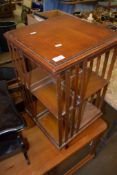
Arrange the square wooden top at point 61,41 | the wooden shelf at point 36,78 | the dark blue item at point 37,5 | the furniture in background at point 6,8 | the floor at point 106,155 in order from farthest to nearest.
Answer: the furniture in background at point 6,8 → the dark blue item at point 37,5 → the floor at point 106,155 → the wooden shelf at point 36,78 → the square wooden top at point 61,41

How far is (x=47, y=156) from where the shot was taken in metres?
1.08

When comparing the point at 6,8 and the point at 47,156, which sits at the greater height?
the point at 6,8

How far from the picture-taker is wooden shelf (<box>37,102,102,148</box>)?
1.11 metres

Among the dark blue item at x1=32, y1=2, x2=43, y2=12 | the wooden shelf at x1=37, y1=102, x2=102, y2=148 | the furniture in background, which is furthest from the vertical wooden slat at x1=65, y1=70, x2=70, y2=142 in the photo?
the furniture in background

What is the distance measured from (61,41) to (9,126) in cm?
50

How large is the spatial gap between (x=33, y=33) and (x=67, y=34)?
0.60 feet

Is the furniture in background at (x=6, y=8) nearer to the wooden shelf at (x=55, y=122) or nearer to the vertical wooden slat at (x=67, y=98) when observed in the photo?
the wooden shelf at (x=55, y=122)

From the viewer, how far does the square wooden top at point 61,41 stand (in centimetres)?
66

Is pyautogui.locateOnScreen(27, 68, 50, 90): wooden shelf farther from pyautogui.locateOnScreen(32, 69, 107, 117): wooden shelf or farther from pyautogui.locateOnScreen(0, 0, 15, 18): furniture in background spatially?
pyautogui.locateOnScreen(0, 0, 15, 18): furniture in background

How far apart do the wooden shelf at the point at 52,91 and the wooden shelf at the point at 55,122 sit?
0.28 m

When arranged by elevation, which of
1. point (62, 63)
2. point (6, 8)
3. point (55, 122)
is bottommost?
point (55, 122)

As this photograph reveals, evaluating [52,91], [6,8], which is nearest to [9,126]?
[52,91]

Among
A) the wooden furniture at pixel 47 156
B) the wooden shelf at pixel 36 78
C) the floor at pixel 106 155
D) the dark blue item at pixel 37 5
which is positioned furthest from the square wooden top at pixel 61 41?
the dark blue item at pixel 37 5

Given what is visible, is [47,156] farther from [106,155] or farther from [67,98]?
[106,155]
